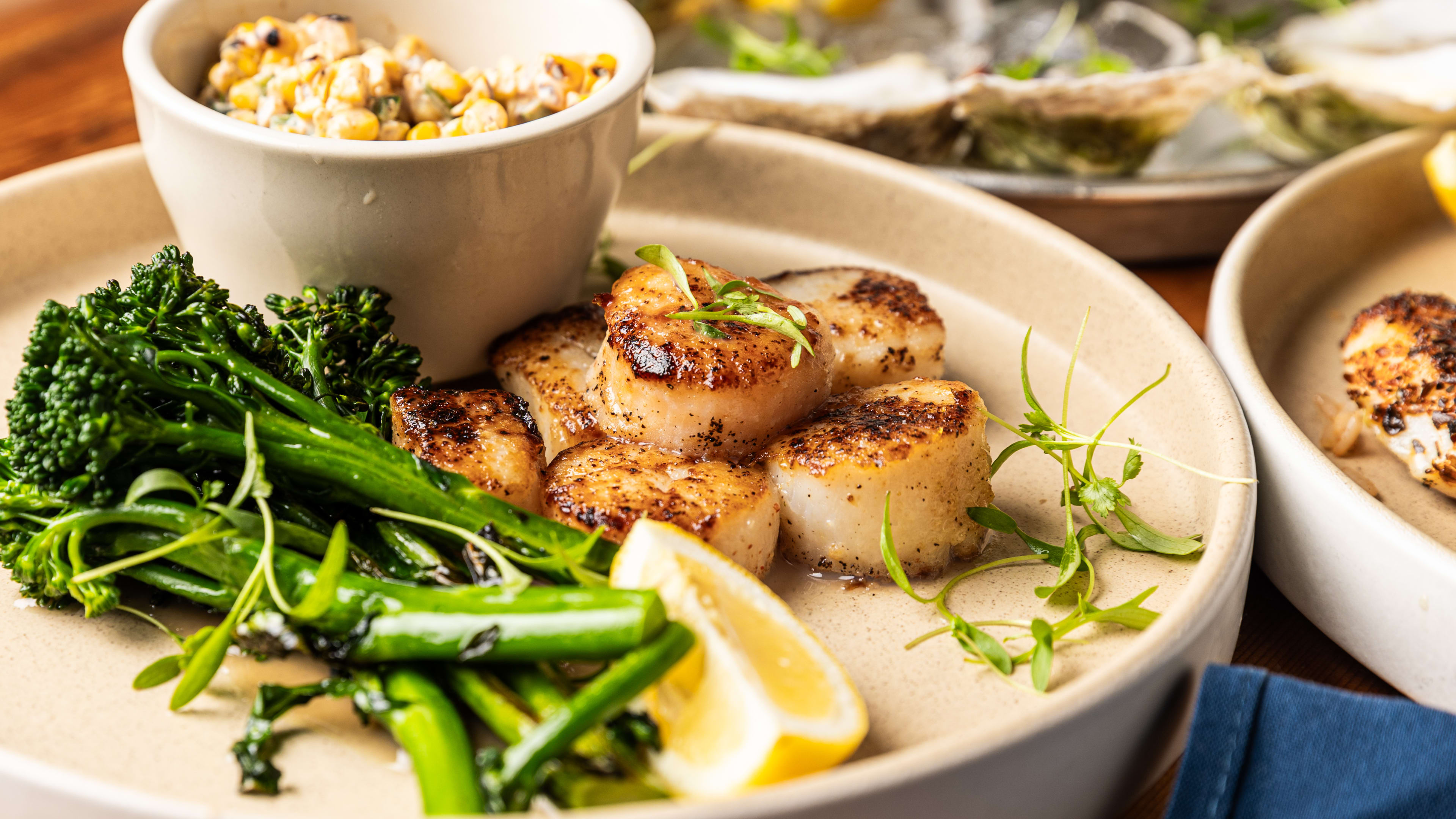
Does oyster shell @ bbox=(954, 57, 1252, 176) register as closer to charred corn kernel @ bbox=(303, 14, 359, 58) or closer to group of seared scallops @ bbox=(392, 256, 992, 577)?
group of seared scallops @ bbox=(392, 256, 992, 577)

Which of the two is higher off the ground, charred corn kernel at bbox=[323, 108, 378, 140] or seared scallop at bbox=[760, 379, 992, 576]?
charred corn kernel at bbox=[323, 108, 378, 140]

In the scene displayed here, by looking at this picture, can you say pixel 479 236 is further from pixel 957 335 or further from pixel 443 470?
pixel 957 335

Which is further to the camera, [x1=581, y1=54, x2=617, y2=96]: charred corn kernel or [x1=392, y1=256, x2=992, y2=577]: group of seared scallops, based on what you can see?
[x1=581, y1=54, x2=617, y2=96]: charred corn kernel

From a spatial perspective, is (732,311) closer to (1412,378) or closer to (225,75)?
(225,75)

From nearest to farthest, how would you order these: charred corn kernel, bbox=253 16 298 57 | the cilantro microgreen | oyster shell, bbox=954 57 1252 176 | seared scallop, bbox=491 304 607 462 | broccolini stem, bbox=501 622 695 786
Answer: broccolini stem, bbox=501 622 695 786 → seared scallop, bbox=491 304 607 462 → charred corn kernel, bbox=253 16 298 57 → oyster shell, bbox=954 57 1252 176 → the cilantro microgreen

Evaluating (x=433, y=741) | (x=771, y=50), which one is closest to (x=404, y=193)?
(x=433, y=741)

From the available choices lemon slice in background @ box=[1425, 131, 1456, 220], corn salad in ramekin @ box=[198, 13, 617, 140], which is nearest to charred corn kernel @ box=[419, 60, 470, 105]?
corn salad in ramekin @ box=[198, 13, 617, 140]
